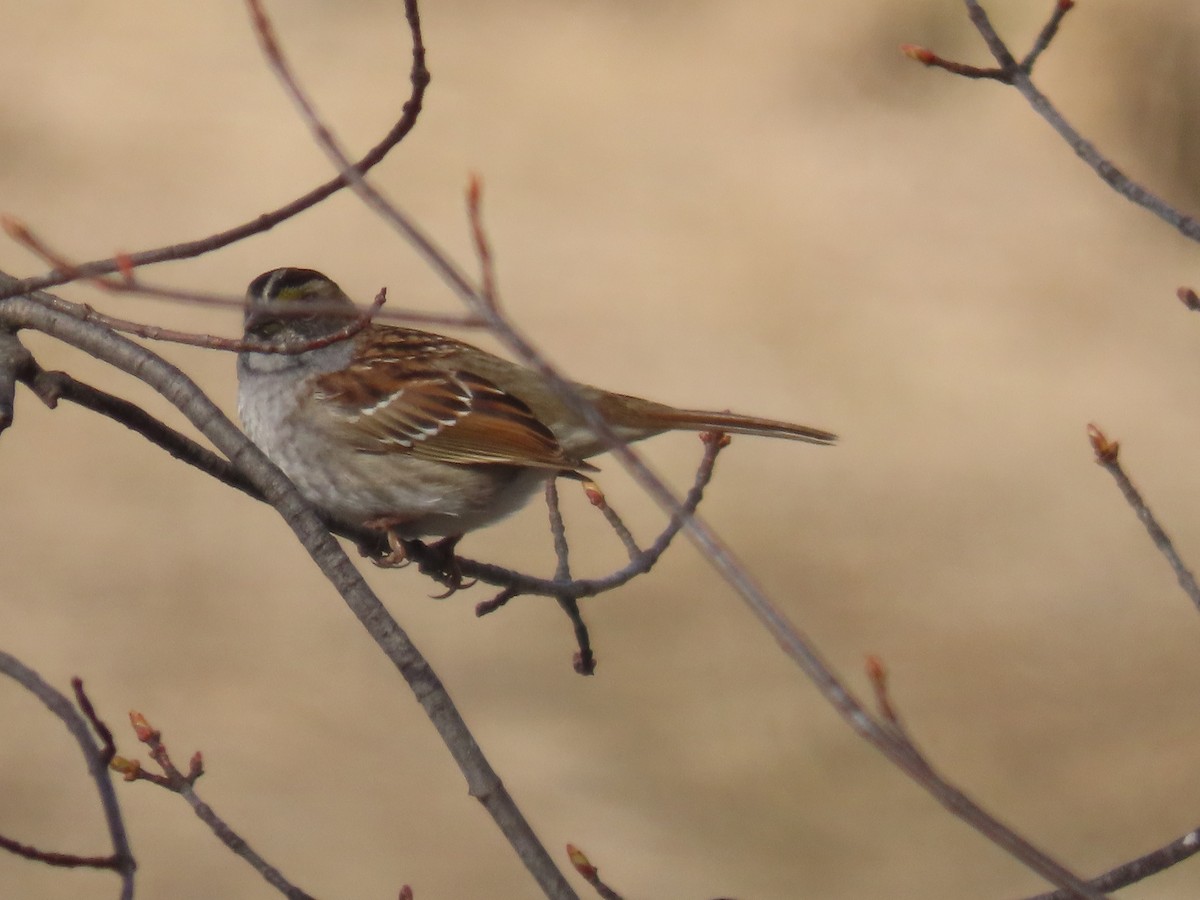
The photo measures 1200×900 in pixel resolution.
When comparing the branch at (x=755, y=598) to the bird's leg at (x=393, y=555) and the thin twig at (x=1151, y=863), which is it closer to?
the thin twig at (x=1151, y=863)

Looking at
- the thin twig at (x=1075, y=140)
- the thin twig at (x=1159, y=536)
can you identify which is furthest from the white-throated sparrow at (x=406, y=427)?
the thin twig at (x=1075, y=140)

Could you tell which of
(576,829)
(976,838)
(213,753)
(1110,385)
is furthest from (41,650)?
(1110,385)

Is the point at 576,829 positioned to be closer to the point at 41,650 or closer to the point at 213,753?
the point at 213,753

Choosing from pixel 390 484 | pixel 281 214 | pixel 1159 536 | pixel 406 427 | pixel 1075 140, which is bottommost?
pixel 1159 536

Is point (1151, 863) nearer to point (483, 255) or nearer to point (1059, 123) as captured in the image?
point (1059, 123)

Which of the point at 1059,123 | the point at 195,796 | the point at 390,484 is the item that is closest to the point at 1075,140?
the point at 1059,123

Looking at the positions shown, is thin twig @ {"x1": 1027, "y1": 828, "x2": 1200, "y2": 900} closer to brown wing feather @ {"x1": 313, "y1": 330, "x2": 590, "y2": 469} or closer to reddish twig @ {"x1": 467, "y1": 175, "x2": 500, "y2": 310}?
reddish twig @ {"x1": 467, "y1": 175, "x2": 500, "y2": 310}

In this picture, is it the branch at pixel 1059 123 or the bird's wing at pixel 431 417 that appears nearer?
the branch at pixel 1059 123

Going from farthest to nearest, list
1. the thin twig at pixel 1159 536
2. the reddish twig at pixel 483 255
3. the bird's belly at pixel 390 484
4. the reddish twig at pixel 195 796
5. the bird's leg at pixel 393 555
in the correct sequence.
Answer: the bird's belly at pixel 390 484 → the bird's leg at pixel 393 555 → the reddish twig at pixel 195 796 → the thin twig at pixel 1159 536 → the reddish twig at pixel 483 255
